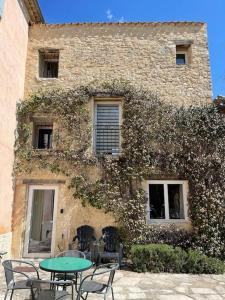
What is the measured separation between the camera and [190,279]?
276 inches

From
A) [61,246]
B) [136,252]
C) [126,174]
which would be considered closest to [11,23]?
[126,174]

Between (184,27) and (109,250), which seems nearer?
(109,250)

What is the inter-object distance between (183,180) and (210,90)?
3845mm

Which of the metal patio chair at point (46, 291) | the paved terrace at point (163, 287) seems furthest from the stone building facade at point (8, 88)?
the metal patio chair at point (46, 291)

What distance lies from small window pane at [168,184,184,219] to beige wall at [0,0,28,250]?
18.3 ft

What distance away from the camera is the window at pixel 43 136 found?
10641mm

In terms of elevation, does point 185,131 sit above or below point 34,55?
below

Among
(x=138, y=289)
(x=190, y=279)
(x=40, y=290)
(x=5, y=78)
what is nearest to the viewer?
(x=40, y=290)

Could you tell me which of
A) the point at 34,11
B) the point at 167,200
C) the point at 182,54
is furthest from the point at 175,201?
the point at 34,11

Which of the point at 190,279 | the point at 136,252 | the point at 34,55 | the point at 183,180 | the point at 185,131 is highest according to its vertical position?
the point at 34,55

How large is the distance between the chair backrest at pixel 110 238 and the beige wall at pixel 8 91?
3210 millimetres

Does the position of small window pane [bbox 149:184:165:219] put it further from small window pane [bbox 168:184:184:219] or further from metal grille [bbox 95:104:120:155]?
metal grille [bbox 95:104:120:155]

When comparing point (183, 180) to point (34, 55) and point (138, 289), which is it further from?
point (34, 55)

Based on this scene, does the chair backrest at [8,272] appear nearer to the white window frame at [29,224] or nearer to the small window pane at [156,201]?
the white window frame at [29,224]
